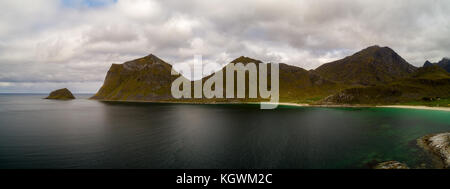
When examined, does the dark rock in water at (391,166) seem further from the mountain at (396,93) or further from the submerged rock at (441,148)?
the mountain at (396,93)

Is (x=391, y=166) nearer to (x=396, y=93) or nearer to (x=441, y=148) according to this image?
(x=441, y=148)

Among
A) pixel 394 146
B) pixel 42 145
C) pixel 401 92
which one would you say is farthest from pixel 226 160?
pixel 401 92

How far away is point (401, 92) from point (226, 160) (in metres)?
214

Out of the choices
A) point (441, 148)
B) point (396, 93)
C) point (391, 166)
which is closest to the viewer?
point (391, 166)

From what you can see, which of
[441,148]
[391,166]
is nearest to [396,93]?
[441,148]

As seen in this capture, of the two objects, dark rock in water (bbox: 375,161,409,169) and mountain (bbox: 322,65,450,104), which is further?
mountain (bbox: 322,65,450,104)

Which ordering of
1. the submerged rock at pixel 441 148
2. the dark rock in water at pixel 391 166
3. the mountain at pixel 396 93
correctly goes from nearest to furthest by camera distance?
1. the dark rock in water at pixel 391 166
2. the submerged rock at pixel 441 148
3. the mountain at pixel 396 93

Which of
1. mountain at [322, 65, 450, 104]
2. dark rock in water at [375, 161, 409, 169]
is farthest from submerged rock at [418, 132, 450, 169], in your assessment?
mountain at [322, 65, 450, 104]

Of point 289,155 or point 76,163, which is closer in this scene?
point 76,163

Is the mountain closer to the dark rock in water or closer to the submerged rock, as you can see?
the submerged rock

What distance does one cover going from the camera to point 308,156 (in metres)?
33.4

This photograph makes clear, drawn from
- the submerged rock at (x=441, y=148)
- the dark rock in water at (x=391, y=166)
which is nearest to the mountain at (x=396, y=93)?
the submerged rock at (x=441, y=148)
